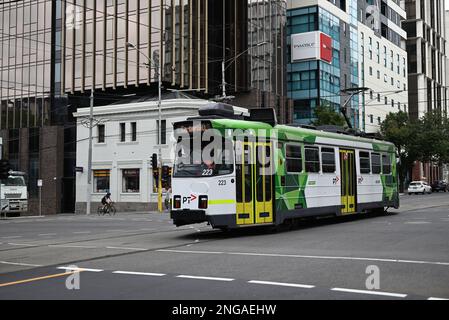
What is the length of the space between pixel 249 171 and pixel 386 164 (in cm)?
1129

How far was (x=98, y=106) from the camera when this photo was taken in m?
49.0

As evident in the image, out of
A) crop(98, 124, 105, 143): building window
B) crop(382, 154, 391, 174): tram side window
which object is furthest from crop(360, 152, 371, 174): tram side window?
crop(98, 124, 105, 143): building window

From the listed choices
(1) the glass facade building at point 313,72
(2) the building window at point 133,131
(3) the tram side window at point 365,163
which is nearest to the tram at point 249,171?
(3) the tram side window at point 365,163

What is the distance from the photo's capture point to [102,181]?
47656mm

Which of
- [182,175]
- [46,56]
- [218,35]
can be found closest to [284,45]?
[218,35]

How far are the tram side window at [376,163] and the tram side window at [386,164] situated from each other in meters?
0.63

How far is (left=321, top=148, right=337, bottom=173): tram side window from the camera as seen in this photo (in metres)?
20.1

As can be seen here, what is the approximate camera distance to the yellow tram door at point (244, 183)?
16.0 meters

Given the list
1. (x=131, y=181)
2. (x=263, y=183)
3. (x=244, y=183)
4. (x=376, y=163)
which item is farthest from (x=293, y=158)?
(x=131, y=181)

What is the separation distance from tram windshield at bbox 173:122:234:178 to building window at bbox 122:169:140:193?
29.7 m

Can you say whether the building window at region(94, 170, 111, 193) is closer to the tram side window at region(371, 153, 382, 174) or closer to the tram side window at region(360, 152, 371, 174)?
the tram side window at region(371, 153, 382, 174)

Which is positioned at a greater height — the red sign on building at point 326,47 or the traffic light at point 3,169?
the red sign on building at point 326,47

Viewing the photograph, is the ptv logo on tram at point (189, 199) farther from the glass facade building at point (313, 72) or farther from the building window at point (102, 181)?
the glass facade building at point (313, 72)

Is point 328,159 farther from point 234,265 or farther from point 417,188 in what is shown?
point 417,188
